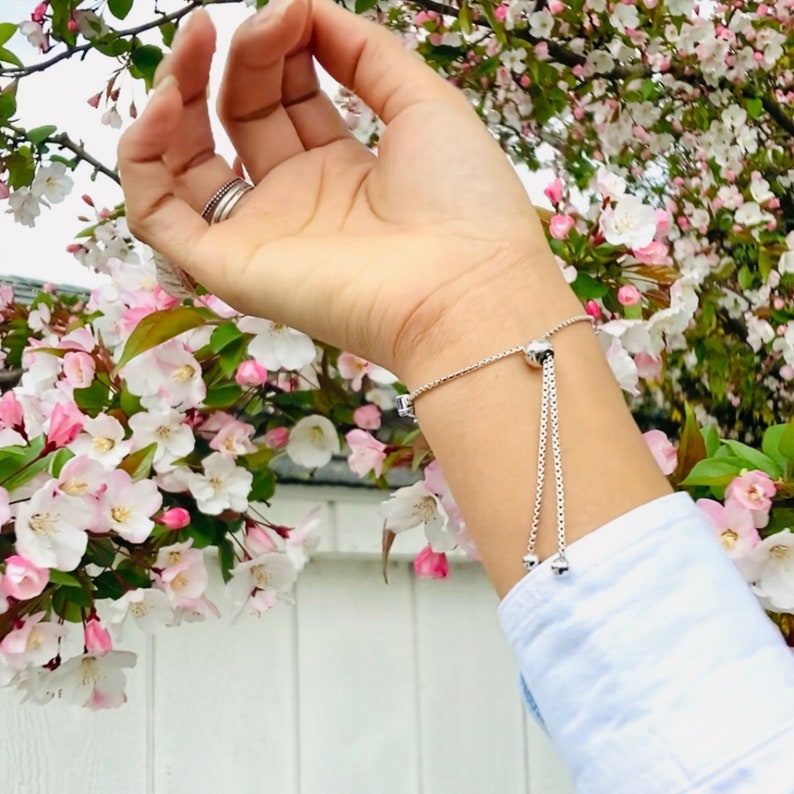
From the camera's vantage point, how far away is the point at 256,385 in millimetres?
875

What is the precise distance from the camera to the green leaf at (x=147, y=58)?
1.24 metres

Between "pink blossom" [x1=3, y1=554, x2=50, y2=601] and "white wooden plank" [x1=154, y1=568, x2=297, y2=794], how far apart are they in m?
0.58

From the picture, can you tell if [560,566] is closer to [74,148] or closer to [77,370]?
[77,370]

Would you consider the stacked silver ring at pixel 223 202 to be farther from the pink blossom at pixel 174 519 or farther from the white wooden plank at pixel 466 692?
the white wooden plank at pixel 466 692

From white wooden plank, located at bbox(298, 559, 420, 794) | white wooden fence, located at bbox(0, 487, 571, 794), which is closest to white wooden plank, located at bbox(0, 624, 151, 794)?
white wooden fence, located at bbox(0, 487, 571, 794)

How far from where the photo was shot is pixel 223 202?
2.58ft

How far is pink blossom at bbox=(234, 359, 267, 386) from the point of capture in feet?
2.72

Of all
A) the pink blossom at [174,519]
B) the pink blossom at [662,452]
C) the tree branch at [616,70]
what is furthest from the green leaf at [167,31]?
the pink blossom at [662,452]

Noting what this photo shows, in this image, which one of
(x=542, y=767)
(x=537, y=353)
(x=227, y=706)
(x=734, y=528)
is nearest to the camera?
(x=537, y=353)

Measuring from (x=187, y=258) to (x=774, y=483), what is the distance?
523 millimetres

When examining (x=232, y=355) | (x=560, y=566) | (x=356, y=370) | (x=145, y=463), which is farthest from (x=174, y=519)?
(x=560, y=566)

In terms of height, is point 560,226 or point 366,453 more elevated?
point 560,226

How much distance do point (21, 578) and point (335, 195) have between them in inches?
16.1

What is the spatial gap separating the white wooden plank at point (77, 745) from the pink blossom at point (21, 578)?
1.55ft
